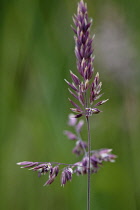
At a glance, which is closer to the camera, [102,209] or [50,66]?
[102,209]

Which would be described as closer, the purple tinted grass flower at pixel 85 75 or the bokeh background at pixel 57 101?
the purple tinted grass flower at pixel 85 75

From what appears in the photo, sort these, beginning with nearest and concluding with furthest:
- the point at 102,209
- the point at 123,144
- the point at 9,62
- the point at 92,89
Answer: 1. the point at 92,89
2. the point at 102,209
3. the point at 123,144
4. the point at 9,62

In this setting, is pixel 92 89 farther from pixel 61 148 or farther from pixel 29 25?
pixel 29 25

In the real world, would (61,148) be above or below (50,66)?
below

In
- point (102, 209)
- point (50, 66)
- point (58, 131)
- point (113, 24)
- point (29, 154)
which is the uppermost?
point (113, 24)

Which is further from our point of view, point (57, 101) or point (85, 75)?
point (57, 101)

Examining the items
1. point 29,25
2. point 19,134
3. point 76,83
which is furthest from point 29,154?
point 76,83

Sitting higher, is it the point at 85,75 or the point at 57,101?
the point at 57,101

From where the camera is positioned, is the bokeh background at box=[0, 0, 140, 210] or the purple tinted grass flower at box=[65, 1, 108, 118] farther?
the bokeh background at box=[0, 0, 140, 210]
